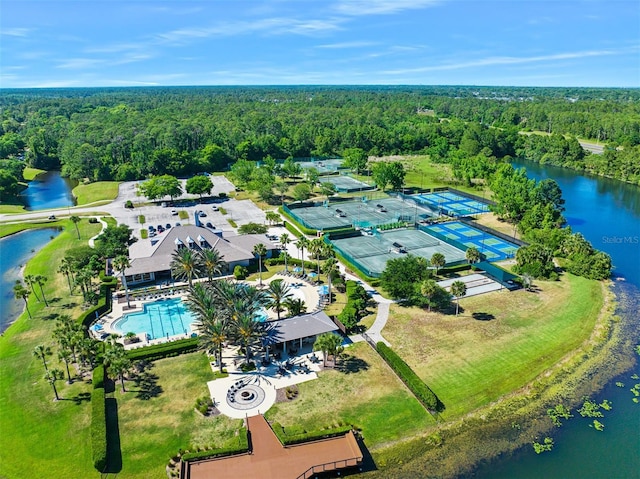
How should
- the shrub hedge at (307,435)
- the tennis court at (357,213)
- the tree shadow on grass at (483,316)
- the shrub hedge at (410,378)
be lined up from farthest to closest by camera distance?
the tennis court at (357,213) → the tree shadow on grass at (483,316) → the shrub hedge at (410,378) → the shrub hedge at (307,435)

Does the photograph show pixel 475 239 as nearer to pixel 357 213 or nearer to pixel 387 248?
pixel 387 248

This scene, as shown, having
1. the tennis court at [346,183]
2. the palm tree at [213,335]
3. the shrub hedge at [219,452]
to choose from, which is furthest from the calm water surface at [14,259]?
the tennis court at [346,183]

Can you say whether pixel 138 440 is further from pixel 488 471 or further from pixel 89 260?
pixel 89 260

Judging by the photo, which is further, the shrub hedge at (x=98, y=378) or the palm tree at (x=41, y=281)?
the palm tree at (x=41, y=281)

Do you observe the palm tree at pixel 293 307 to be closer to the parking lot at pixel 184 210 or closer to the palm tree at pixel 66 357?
the palm tree at pixel 66 357

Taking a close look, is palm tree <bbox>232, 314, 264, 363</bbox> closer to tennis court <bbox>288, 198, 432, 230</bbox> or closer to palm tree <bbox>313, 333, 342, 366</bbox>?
palm tree <bbox>313, 333, 342, 366</bbox>

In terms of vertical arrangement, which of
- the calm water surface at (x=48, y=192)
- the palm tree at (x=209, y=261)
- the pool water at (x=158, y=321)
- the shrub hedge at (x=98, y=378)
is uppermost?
the palm tree at (x=209, y=261)

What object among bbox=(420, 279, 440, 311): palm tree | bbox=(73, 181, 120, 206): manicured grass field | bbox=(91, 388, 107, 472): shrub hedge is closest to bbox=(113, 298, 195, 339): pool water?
bbox=(91, 388, 107, 472): shrub hedge
